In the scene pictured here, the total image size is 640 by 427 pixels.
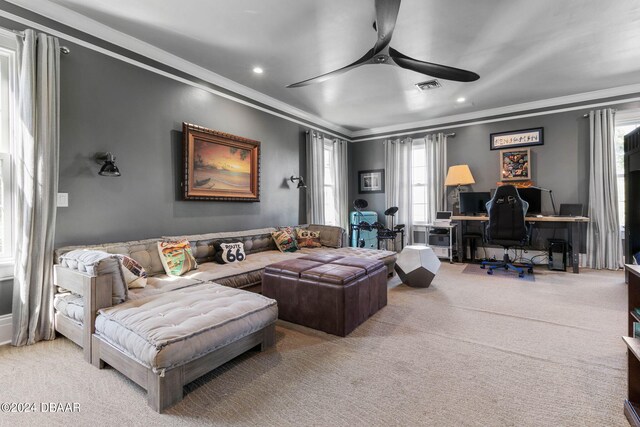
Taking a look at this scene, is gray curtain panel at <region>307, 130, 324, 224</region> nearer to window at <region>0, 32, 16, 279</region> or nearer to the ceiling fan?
the ceiling fan

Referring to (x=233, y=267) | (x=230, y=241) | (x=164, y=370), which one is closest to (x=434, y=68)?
(x=233, y=267)

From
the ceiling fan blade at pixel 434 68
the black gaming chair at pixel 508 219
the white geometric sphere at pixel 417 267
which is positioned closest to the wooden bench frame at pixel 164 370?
the white geometric sphere at pixel 417 267

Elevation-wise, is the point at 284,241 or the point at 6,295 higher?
the point at 284,241

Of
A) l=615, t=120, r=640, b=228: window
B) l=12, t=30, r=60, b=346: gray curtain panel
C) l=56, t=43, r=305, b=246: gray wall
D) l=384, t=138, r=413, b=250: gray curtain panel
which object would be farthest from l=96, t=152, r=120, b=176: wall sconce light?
l=615, t=120, r=640, b=228: window

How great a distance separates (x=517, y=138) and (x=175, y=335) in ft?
19.4

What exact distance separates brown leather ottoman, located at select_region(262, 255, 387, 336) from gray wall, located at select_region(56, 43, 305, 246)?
1479 mm

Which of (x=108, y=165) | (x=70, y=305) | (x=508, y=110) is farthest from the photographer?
(x=508, y=110)

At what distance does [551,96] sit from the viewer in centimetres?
474

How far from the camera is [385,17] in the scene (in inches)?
77.4

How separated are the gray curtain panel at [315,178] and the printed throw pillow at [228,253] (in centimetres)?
210

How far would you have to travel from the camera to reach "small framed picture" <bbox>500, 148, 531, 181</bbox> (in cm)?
511

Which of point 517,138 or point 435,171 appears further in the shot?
point 435,171

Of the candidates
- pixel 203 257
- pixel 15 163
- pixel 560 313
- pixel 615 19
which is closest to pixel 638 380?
pixel 560 313

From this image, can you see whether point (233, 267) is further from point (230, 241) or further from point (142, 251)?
point (142, 251)
